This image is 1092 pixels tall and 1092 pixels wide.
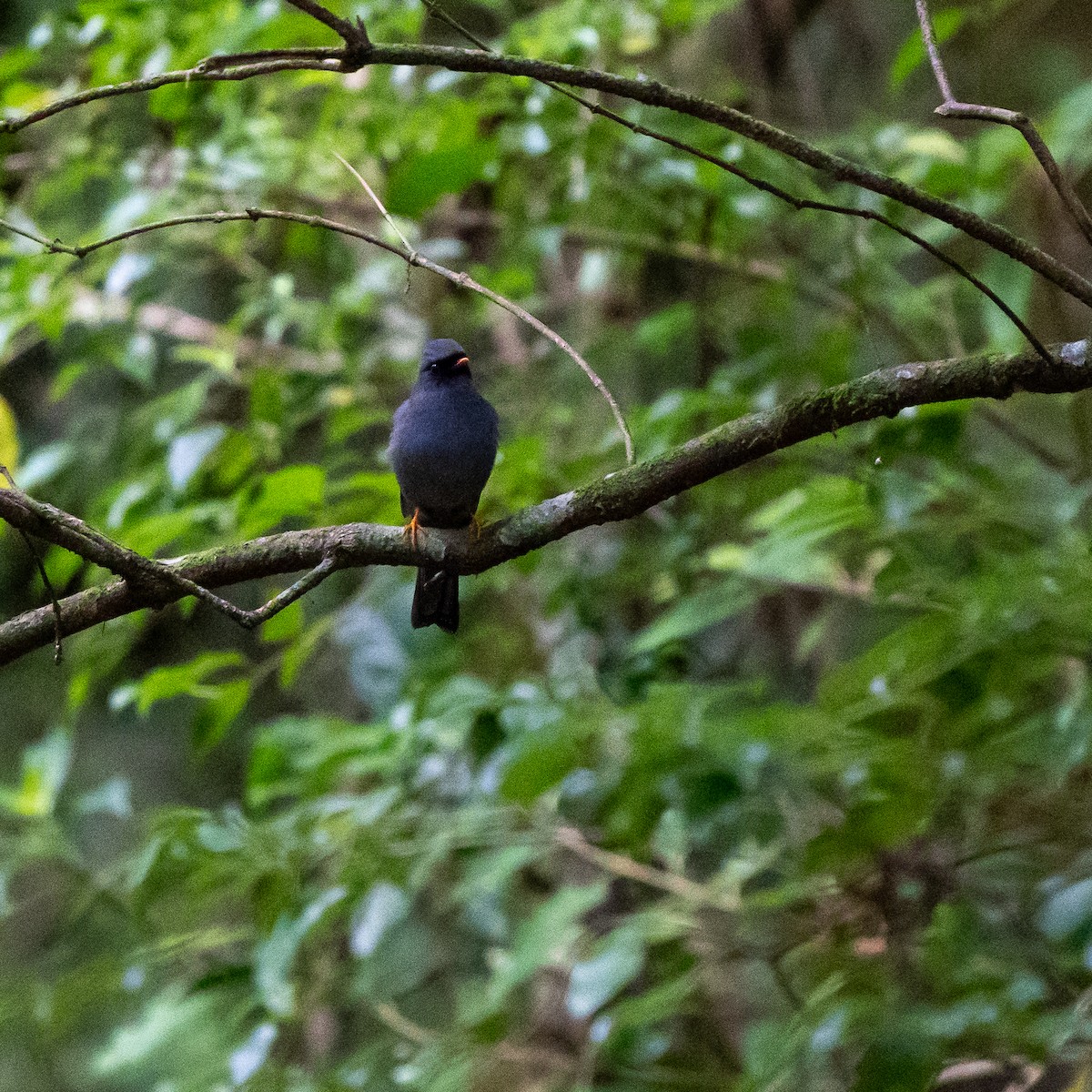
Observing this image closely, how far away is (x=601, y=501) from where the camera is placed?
1938mm

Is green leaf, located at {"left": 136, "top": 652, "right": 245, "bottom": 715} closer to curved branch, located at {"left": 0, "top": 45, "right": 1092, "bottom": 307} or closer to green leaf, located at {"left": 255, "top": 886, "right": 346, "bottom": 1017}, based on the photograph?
green leaf, located at {"left": 255, "top": 886, "right": 346, "bottom": 1017}

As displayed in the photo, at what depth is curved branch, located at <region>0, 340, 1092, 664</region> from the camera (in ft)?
5.65

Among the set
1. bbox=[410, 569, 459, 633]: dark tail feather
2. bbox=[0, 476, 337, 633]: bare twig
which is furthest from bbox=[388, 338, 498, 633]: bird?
bbox=[0, 476, 337, 633]: bare twig

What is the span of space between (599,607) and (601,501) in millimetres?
2199

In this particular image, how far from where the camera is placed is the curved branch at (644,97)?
1.56 m

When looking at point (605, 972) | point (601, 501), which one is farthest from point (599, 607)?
point (601, 501)

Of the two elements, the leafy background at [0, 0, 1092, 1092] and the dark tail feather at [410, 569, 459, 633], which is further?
the dark tail feather at [410, 569, 459, 633]

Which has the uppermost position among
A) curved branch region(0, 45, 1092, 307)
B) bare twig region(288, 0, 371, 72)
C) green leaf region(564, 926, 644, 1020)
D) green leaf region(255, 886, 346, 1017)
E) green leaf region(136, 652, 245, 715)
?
bare twig region(288, 0, 371, 72)

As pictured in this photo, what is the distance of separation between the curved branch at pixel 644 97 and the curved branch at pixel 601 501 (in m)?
0.16

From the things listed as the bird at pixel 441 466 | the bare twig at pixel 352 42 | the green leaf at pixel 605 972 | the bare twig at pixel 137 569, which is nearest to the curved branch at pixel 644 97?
the bare twig at pixel 352 42

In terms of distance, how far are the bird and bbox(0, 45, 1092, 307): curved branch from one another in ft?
4.46

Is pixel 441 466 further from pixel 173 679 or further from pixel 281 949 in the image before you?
pixel 281 949

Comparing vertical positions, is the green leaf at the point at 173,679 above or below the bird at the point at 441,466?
below

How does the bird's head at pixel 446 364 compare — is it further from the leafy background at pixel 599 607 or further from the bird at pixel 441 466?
the leafy background at pixel 599 607
